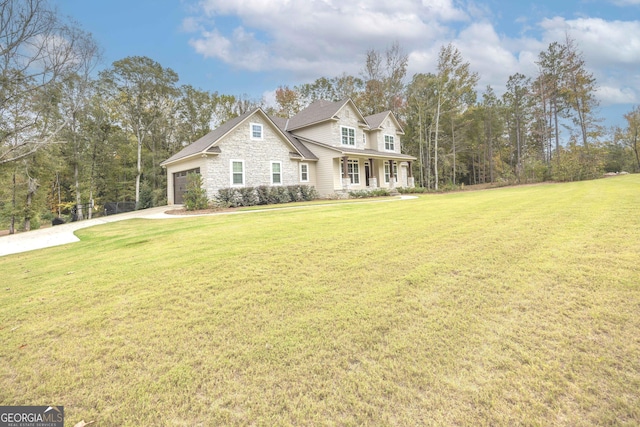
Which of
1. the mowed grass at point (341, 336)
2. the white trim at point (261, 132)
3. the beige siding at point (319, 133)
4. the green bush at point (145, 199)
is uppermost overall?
the beige siding at point (319, 133)

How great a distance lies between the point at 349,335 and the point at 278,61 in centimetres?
3412

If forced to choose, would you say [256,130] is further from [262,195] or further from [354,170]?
[354,170]

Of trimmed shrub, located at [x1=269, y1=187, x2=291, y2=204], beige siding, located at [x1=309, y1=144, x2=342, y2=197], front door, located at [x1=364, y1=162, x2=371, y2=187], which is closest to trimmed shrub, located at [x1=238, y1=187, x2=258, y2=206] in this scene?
trimmed shrub, located at [x1=269, y1=187, x2=291, y2=204]

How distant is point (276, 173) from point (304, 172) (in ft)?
9.09

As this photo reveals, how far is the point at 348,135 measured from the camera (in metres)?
24.8

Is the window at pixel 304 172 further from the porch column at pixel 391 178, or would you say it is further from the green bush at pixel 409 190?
the green bush at pixel 409 190

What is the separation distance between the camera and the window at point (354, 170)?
2431 cm

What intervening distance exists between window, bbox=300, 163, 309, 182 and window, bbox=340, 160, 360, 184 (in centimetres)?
364

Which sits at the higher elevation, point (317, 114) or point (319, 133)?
point (317, 114)

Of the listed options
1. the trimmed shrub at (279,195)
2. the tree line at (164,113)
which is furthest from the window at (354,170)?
the tree line at (164,113)

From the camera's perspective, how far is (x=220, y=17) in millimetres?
17297

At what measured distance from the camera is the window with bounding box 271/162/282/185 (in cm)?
2020

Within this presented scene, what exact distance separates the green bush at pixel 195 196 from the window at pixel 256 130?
498cm

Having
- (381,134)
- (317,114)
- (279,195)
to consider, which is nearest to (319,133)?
(317,114)
